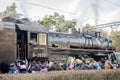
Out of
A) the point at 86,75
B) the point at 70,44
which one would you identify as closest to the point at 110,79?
the point at 86,75

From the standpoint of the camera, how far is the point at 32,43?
51.5 feet

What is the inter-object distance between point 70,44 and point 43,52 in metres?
5.61

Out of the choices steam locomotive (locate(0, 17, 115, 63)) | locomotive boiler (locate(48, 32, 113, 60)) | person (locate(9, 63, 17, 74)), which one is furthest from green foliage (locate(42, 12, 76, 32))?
person (locate(9, 63, 17, 74))

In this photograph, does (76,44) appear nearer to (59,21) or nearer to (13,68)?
(13,68)

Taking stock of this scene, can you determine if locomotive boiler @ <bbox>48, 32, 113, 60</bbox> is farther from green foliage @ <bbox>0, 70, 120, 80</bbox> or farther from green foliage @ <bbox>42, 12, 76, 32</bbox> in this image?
green foliage @ <bbox>42, 12, 76, 32</bbox>

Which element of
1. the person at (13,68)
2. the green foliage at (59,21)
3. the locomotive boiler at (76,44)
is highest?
the green foliage at (59,21)

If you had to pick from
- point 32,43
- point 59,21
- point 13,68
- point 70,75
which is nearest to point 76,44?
point 32,43

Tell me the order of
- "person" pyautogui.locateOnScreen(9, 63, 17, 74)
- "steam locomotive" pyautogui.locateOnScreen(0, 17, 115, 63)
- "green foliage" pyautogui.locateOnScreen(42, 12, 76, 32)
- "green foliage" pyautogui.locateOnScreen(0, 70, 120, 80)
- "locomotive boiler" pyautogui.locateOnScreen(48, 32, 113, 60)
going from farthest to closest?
"green foliage" pyautogui.locateOnScreen(42, 12, 76, 32) < "locomotive boiler" pyautogui.locateOnScreen(48, 32, 113, 60) < "steam locomotive" pyautogui.locateOnScreen(0, 17, 115, 63) < "person" pyautogui.locateOnScreen(9, 63, 17, 74) < "green foliage" pyautogui.locateOnScreen(0, 70, 120, 80)

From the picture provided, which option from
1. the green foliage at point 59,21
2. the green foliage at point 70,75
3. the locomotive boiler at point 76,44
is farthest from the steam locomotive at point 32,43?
the green foliage at point 59,21

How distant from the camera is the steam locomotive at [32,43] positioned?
46.9 ft

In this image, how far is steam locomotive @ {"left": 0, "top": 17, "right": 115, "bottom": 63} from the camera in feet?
46.9

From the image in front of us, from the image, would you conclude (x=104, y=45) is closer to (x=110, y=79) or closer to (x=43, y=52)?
(x=43, y=52)

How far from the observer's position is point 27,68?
15.0 meters

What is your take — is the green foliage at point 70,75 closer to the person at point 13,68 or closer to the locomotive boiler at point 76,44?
the person at point 13,68
